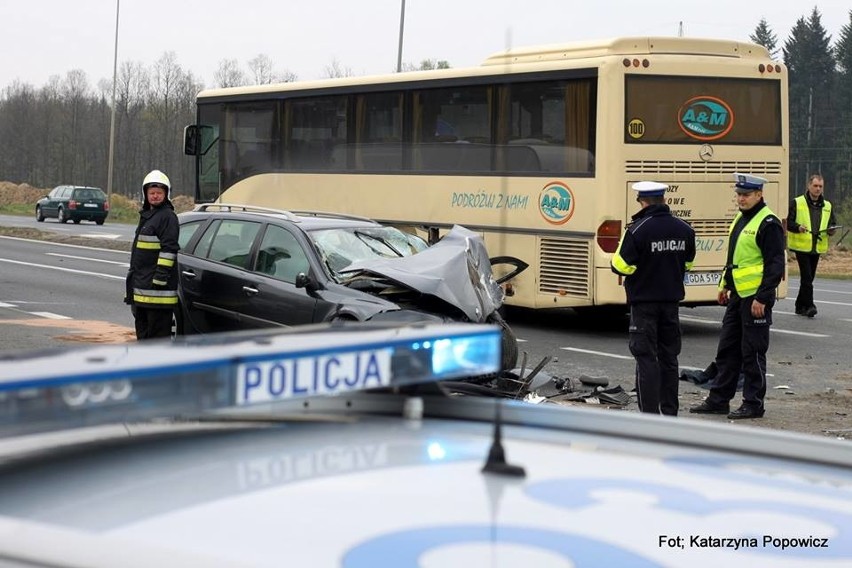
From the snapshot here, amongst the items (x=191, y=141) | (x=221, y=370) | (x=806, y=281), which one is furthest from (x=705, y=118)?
(x=221, y=370)

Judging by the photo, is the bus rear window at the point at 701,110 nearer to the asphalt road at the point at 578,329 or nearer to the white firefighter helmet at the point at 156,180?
the asphalt road at the point at 578,329

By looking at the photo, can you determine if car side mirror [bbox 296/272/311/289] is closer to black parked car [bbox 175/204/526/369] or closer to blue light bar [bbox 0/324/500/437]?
black parked car [bbox 175/204/526/369]

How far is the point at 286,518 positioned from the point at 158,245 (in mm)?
8574

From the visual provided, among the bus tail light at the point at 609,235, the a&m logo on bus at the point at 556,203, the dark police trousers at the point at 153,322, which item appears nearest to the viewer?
the dark police trousers at the point at 153,322

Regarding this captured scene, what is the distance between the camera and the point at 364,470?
7.04ft

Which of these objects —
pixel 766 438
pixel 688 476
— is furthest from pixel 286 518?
pixel 766 438

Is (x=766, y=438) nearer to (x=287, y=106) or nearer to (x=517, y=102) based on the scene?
(x=517, y=102)

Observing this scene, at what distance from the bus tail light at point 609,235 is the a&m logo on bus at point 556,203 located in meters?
0.50

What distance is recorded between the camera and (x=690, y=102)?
47.1 ft

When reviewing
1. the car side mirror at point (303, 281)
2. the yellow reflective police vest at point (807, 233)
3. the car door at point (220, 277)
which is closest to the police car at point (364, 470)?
the car side mirror at point (303, 281)

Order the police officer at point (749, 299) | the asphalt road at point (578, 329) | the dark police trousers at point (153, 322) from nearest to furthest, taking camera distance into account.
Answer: the police officer at point (749, 299), the dark police trousers at point (153, 322), the asphalt road at point (578, 329)

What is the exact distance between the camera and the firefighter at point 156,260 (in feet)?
33.2

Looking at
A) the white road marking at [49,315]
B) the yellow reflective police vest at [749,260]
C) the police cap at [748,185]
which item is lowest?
the white road marking at [49,315]

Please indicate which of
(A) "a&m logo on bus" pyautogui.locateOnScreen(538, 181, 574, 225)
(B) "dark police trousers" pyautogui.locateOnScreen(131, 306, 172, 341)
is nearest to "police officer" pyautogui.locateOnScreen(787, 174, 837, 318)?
(A) "a&m logo on bus" pyautogui.locateOnScreen(538, 181, 574, 225)
